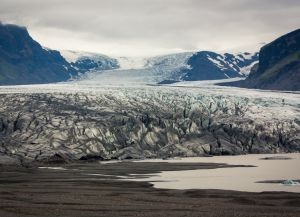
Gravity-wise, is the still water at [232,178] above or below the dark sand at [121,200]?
below

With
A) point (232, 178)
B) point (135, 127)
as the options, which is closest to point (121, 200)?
point (232, 178)

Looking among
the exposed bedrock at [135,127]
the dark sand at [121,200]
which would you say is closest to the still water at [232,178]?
the dark sand at [121,200]

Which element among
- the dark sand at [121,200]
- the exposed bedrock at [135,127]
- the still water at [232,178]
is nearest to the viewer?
the dark sand at [121,200]

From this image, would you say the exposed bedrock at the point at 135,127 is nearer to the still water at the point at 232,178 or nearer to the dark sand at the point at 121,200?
the still water at the point at 232,178

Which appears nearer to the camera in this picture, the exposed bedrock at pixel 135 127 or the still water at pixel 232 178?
the still water at pixel 232 178

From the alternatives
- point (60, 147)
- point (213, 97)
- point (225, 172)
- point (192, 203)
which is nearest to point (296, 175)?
point (225, 172)

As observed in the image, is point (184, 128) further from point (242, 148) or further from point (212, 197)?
point (212, 197)
